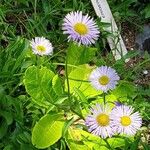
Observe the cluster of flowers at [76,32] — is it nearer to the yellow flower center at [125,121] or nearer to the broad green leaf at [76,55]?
the broad green leaf at [76,55]

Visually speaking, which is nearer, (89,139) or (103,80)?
(103,80)

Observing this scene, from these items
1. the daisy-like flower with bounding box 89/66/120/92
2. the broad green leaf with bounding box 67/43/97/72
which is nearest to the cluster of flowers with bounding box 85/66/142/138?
the daisy-like flower with bounding box 89/66/120/92

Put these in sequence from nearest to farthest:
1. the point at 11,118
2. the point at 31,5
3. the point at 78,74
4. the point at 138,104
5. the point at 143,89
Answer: the point at 11,118, the point at 78,74, the point at 138,104, the point at 143,89, the point at 31,5

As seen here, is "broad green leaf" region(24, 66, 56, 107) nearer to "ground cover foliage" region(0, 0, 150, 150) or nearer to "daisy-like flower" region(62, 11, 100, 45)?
"ground cover foliage" region(0, 0, 150, 150)

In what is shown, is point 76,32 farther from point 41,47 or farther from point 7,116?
point 7,116

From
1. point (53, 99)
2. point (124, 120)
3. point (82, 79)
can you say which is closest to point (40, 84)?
point (53, 99)

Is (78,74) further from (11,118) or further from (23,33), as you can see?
(23,33)

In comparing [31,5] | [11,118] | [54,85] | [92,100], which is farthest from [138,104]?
[31,5]

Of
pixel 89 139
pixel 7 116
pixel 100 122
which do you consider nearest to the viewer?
pixel 100 122
